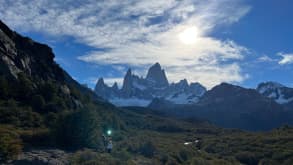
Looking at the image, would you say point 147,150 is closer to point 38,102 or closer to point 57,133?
point 57,133

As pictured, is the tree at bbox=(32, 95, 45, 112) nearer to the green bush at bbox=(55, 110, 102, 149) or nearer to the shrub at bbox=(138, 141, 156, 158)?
the green bush at bbox=(55, 110, 102, 149)

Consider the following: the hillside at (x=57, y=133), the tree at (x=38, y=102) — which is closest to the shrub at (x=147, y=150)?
the hillside at (x=57, y=133)

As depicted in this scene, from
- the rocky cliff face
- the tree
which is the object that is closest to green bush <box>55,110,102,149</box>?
the tree

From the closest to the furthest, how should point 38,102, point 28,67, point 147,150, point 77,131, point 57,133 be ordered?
point 57,133, point 77,131, point 147,150, point 38,102, point 28,67

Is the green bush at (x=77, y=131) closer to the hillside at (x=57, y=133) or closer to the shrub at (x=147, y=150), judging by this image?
the hillside at (x=57, y=133)

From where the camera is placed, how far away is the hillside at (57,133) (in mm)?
26452

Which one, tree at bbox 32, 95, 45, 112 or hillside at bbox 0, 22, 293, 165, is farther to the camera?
tree at bbox 32, 95, 45, 112

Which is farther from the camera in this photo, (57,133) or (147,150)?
(147,150)

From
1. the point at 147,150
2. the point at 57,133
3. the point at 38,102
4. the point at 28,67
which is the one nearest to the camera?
the point at 57,133

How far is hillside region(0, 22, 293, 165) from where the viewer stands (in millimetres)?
26452

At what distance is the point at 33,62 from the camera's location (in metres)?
61.3

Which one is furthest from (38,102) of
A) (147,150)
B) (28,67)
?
(147,150)

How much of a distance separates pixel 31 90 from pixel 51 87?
4.32m

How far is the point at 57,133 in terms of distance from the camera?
104 ft
